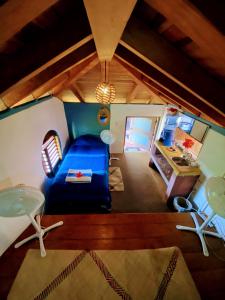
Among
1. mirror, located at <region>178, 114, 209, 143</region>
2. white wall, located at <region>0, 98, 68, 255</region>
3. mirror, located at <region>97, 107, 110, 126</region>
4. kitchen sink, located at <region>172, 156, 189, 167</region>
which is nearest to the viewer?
white wall, located at <region>0, 98, 68, 255</region>

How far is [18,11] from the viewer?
56 cm

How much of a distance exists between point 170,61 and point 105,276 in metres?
2.18

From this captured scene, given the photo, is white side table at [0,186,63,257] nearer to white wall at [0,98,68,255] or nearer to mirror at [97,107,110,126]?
white wall at [0,98,68,255]

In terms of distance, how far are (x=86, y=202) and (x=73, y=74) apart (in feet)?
8.78

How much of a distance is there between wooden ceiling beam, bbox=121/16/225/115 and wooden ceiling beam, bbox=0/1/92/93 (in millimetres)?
377

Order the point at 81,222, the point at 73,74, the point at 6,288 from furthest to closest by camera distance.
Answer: the point at 73,74, the point at 81,222, the point at 6,288

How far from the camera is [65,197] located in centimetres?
264

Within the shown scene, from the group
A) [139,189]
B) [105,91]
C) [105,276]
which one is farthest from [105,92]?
[139,189]

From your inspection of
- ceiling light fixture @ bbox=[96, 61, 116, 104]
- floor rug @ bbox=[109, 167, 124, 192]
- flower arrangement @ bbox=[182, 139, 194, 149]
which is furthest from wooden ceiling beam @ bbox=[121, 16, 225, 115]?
floor rug @ bbox=[109, 167, 124, 192]

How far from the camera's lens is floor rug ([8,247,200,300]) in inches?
48.9

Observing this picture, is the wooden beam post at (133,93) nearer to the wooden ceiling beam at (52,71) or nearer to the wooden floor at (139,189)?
the wooden ceiling beam at (52,71)

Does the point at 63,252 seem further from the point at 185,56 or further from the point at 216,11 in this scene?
the point at 185,56

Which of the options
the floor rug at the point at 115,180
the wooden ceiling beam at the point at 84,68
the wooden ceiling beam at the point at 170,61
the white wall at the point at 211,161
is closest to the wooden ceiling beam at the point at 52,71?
the wooden ceiling beam at the point at 170,61

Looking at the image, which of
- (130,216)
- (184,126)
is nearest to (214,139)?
(184,126)
